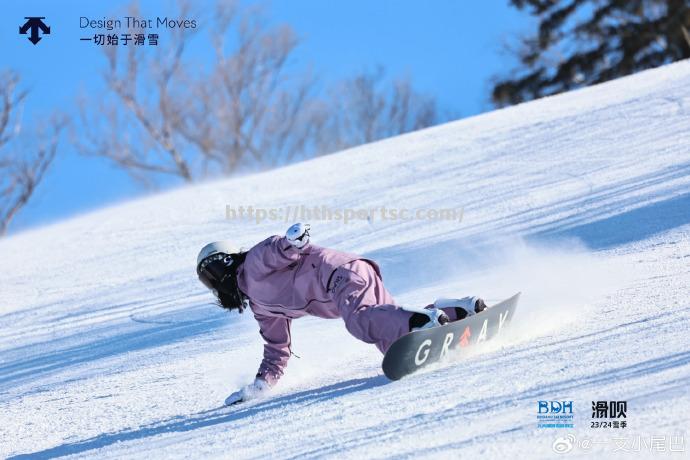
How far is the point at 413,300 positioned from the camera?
19.1 ft

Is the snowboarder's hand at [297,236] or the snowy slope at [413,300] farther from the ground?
the snowboarder's hand at [297,236]

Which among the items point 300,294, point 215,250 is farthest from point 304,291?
point 215,250

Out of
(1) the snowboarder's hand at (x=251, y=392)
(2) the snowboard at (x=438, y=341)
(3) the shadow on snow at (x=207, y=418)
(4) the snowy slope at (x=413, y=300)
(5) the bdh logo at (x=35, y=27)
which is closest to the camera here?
(4) the snowy slope at (x=413, y=300)

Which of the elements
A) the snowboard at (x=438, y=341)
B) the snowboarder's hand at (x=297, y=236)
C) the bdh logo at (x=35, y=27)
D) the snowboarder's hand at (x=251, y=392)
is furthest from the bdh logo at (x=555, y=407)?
the bdh logo at (x=35, y=27)

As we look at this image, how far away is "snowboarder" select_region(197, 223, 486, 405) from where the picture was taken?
364cm

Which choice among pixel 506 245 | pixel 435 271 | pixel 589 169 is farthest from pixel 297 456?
pixel 589 169

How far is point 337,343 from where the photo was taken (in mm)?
4926

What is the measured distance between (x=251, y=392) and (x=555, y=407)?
5.51 feet

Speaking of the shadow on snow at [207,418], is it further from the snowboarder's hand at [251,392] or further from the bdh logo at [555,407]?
the bdh logo at [555,407]

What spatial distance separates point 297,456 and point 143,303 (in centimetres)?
490

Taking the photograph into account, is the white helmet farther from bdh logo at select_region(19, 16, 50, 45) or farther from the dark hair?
bdh logo at select_region(19, 16, 50, 45)

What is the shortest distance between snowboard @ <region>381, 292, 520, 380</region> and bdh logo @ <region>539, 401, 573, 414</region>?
782mm

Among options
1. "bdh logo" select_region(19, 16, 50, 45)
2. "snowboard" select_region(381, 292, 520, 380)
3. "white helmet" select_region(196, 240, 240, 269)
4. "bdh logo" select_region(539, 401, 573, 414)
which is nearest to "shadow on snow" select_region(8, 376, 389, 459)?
"snowboard" select_region(381, 292, 520, 380)

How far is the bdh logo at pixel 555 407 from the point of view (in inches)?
103
